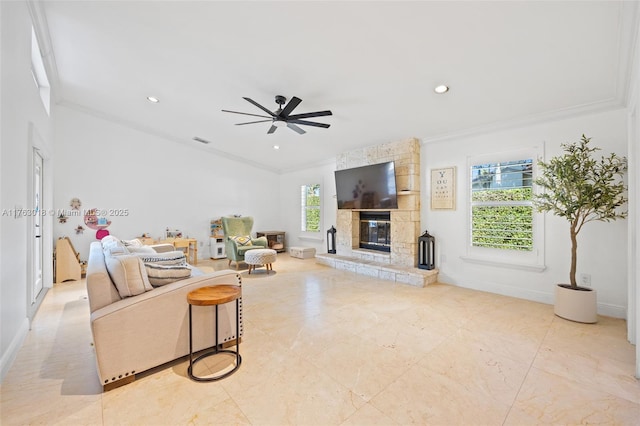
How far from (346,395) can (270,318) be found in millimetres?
1545

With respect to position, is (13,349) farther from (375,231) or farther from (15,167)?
(375,231)

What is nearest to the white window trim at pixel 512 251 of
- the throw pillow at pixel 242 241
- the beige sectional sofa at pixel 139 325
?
the beige sectional sofa at pixel 139 325

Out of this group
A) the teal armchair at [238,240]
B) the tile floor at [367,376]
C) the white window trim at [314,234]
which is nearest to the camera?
the tile floor at [367,376]

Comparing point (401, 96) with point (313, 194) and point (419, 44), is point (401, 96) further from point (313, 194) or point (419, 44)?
point (313, 194)

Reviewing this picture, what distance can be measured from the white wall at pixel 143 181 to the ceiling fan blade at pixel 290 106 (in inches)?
173

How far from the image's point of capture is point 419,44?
2.70 m

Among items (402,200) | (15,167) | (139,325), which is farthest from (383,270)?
(15,167)

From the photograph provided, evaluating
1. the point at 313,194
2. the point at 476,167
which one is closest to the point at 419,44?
the point at 476,167

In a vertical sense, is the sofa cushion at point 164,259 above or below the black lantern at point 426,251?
above

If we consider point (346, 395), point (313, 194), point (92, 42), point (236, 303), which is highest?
point (92, 42)

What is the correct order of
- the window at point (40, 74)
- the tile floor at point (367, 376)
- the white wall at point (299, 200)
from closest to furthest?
1. the tile floor at point (367, 376)
2. the window at point (40, 74)
3. the white wall at point (299, 200)

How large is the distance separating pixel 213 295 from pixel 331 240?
4.71 metres

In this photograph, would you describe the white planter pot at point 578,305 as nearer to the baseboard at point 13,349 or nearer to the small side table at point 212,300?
the small side table at point 212,300

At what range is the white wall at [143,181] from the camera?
546cm
